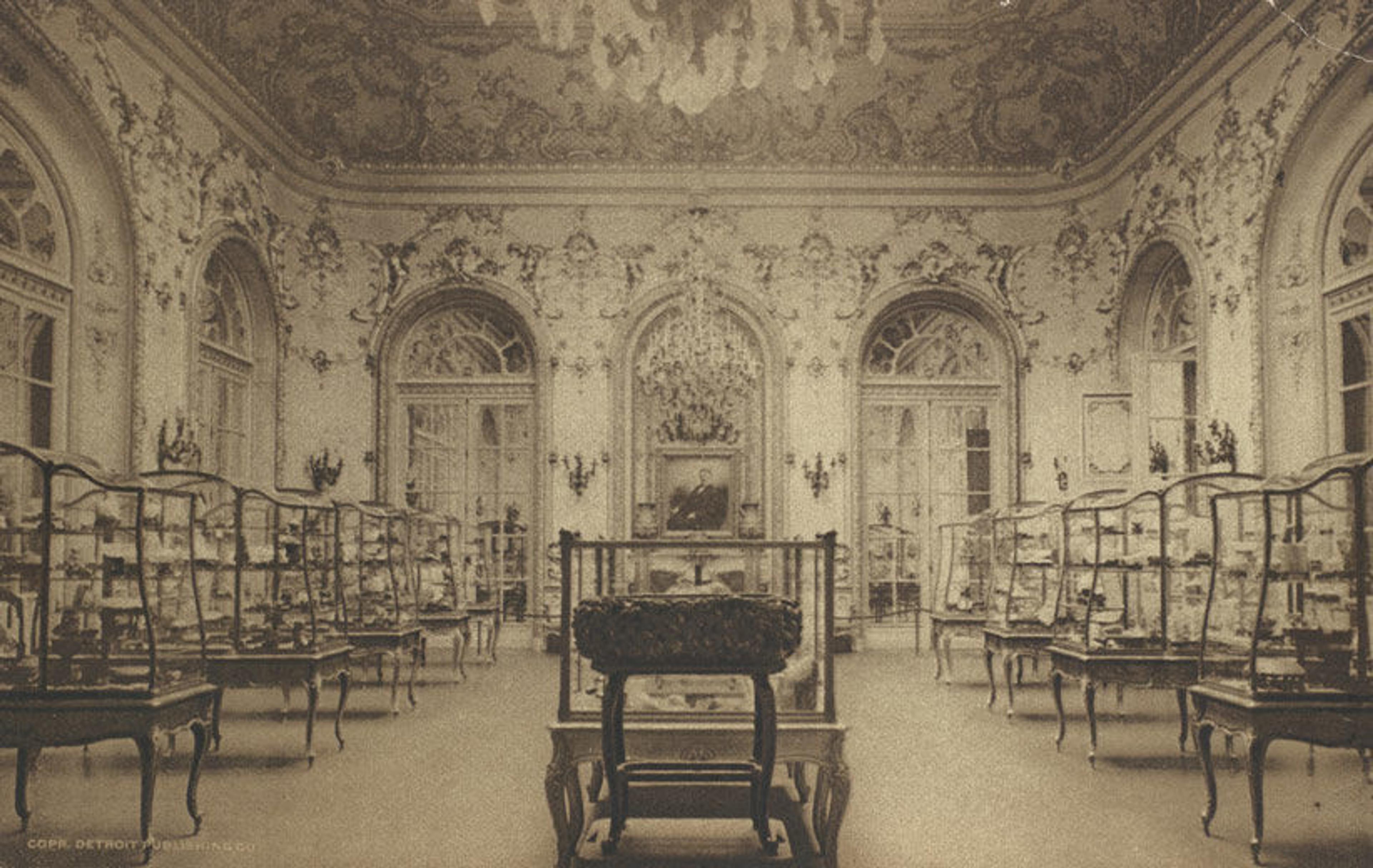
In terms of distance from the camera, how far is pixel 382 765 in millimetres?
6055

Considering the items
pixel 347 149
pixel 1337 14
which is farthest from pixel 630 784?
pixel 347 149

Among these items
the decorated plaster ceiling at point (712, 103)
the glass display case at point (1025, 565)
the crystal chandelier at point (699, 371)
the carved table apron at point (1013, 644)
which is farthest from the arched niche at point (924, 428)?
the carved table apron at point (1013, 644)

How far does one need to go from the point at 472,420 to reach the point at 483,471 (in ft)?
1.79

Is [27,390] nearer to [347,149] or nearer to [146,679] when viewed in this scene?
[146,679]

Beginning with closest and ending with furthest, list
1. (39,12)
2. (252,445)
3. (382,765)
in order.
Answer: (382,765)
(39,12)
(252,445)

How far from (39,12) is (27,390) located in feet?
7.67

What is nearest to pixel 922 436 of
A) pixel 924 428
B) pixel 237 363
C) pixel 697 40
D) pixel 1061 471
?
pixel 924 428

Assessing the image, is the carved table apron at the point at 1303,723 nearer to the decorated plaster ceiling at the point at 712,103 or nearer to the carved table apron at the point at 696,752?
the carved table apron at the point at 696,752

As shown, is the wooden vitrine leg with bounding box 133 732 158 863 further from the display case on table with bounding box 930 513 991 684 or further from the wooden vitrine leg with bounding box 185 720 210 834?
the display case on table with bounding box 930 513 991 684

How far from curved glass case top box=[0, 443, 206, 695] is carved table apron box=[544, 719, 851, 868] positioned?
5.15 ft

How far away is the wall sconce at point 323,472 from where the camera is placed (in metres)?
11.8

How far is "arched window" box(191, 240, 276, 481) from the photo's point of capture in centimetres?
1048

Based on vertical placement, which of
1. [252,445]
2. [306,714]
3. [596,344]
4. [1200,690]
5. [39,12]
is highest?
[39,12]

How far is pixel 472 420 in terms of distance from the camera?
40.9 ft
